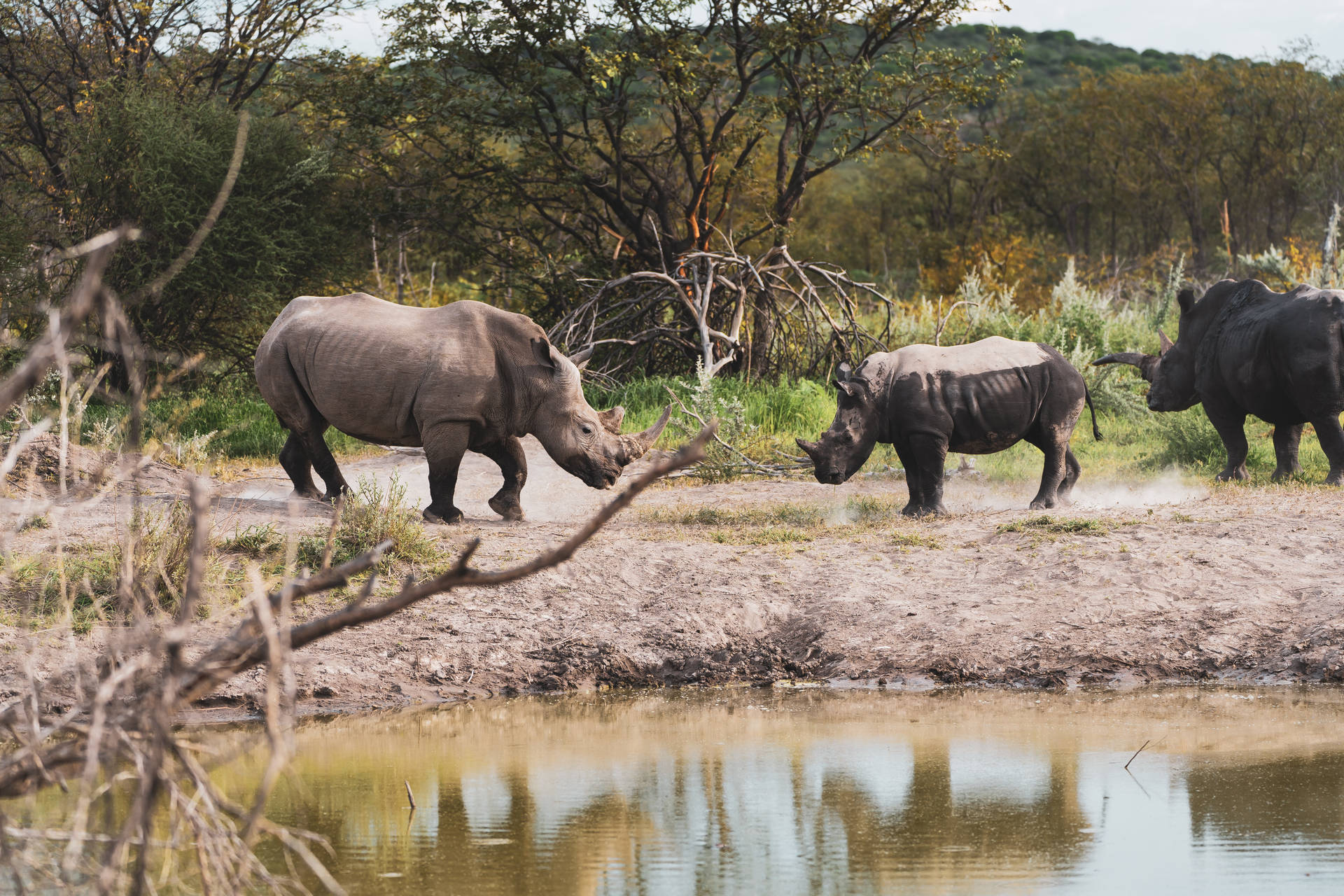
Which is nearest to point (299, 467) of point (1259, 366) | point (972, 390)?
point (972, 390)

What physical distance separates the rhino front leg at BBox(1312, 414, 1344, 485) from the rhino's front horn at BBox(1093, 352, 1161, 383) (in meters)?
1.48

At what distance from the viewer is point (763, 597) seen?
291 inches

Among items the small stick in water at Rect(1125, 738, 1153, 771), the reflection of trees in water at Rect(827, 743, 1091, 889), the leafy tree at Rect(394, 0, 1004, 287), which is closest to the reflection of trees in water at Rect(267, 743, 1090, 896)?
the reflection of trees in water at Rect(827, 743, 1091, 889)

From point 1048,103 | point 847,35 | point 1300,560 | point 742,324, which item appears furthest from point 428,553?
point 1048,103

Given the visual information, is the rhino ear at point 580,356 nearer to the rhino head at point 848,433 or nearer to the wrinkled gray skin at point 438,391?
the wrinkled gray skin at point 438,391

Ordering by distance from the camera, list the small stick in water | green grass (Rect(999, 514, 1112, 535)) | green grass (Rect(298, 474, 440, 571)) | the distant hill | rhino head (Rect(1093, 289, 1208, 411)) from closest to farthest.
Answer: the small stick in water, green grass (Rect(298, 474, 440, 571)), green grass (Rect(999, 514, 1112, 535)), rhino head (Rect(1093, 289, 1208, 411)), the distant hill

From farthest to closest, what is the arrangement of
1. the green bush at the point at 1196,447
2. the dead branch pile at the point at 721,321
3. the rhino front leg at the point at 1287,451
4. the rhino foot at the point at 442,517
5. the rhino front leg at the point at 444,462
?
the dead branch pile at the point at 721,321, the green bush at the point at 1196,447, the rhino front leg at the point at 1287,451, the rhino foot at the point at 442,517, the rhino front leg at the point at 444,462

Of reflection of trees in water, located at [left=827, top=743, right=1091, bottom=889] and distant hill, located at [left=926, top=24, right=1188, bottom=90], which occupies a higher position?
distant hill, located at [left=926, top=24, right=1188, bottom=90]

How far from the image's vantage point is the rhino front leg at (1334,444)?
→ 9.46m

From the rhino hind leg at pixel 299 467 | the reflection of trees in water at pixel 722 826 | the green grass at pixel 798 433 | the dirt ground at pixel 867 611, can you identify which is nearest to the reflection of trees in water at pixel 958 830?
the reflection of trees in water at pixel 722 826

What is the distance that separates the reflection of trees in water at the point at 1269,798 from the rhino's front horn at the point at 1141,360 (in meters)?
5.97

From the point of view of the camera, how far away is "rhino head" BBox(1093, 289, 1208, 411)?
10438mm

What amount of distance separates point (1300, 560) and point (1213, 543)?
45 centimetres

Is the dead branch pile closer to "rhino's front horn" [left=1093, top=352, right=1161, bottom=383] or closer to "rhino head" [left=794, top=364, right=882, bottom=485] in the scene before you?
"rhino's front horn" [left=1093, top=352, right=1161, bottom=383]
